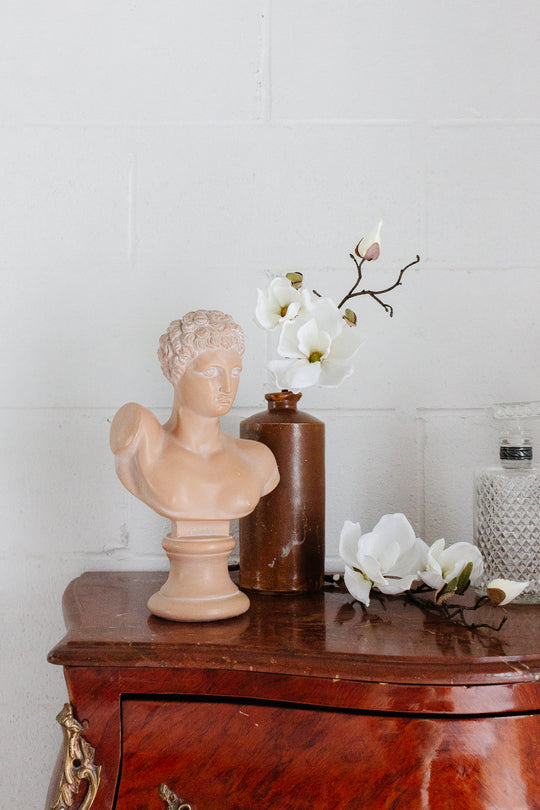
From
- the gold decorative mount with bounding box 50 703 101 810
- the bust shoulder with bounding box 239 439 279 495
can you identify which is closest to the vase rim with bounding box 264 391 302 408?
the bust shoulder with bounding box 239 439 279 495

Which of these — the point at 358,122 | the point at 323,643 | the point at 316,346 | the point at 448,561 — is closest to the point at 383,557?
the point at 448,561

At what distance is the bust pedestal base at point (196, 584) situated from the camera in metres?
0.89

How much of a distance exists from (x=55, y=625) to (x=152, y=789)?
527 mm

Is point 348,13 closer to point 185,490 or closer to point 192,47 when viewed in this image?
point 192,47

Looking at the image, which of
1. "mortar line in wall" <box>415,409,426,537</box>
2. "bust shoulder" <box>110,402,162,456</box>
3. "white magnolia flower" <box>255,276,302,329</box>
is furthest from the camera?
"mortar line in wall" <box>415,409,426,537</box>

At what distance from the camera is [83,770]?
0.78 metres

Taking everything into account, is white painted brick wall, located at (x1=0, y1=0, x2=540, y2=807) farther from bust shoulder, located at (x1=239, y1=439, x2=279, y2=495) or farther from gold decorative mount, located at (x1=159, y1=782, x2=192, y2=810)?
gold decorative mount, located at (x1=159, y1=782, x2=192, y2=810)

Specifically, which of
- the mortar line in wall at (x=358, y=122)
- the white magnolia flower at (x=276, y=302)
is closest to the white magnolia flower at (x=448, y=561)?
the white magnolia flower at (x=276, y=302)

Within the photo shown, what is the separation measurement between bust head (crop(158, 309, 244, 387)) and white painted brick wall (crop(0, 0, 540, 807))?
0.36 metres

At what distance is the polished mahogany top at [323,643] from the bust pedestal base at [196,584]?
0.6 inches

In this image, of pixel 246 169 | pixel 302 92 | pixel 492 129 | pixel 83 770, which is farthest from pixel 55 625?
pixel 492 129

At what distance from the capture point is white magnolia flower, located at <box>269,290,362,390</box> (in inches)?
37.8

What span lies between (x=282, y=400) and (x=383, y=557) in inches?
10.8

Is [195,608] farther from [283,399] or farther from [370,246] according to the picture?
[370,246]
